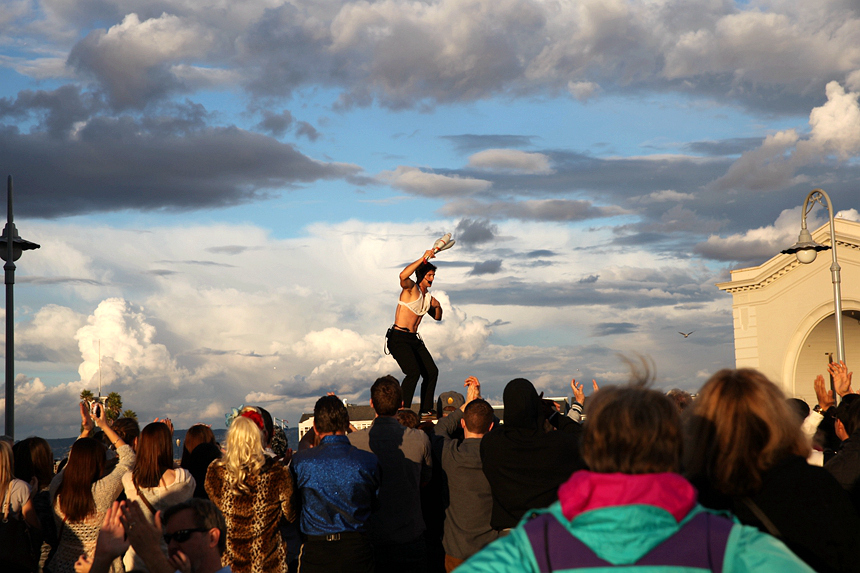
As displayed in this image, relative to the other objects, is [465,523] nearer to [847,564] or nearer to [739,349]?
[847,564]

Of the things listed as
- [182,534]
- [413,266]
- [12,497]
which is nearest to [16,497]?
[12,497]

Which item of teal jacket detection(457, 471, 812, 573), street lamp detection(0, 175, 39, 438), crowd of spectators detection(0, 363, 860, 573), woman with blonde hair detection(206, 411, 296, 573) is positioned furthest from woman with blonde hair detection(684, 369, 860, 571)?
street lamp detection(0, 175, 39, 438)

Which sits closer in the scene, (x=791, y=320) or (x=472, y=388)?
(x=472, y=388)

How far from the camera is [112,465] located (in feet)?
17.9

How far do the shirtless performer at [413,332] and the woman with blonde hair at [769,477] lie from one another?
8.43 metres

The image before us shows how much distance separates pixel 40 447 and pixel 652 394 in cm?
536

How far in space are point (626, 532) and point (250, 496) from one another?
3575 mm

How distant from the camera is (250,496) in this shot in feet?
16.8

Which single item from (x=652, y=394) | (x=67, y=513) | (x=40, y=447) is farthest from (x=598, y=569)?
(x=40, y=447)

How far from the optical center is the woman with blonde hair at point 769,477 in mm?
2820

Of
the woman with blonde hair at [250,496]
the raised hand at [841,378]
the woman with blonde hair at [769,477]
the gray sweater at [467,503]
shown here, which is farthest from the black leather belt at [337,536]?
the raised hand at [841,378]

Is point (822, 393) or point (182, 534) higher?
point (822, 393)

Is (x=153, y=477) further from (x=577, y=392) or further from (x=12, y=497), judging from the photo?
(x=577, y=392)

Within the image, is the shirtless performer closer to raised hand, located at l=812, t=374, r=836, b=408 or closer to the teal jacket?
raised hand, located at l=812, t=374, r=836, b=408
